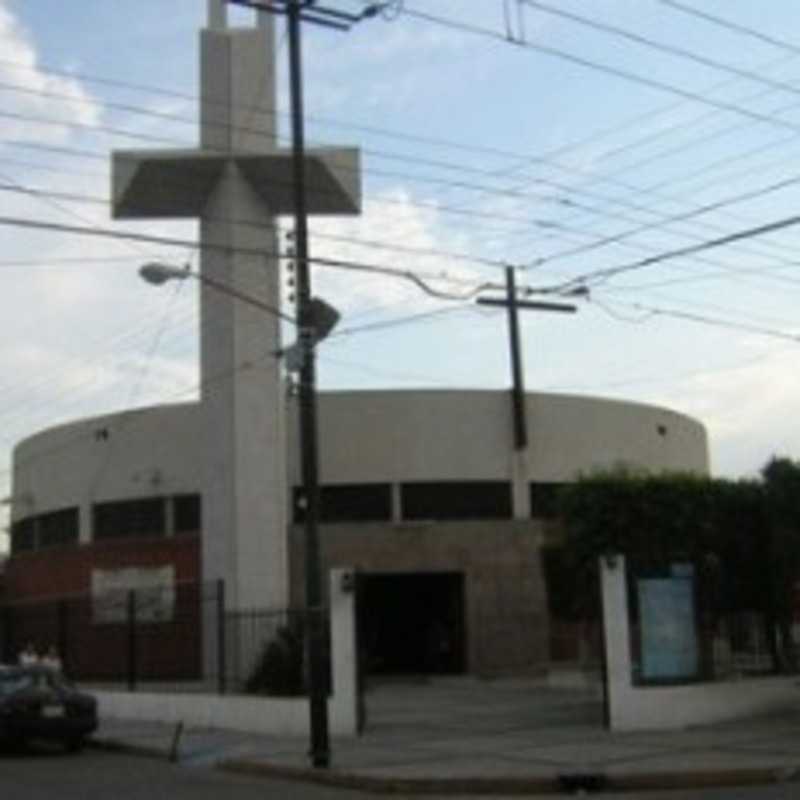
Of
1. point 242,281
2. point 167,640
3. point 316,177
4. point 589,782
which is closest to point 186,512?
point 167,640

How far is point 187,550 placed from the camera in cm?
4922

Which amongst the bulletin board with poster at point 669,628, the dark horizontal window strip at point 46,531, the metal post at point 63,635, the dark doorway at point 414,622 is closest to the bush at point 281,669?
the bulletin board with poster at point 669,628

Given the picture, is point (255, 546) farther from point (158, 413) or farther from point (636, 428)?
point (636, 428)

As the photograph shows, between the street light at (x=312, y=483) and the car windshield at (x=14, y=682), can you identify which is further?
the car windshield at (x=14, y=682)

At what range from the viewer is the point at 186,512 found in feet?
165

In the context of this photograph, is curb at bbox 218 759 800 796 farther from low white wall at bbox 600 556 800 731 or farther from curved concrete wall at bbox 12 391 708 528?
curved concrete wall at bbox 12 391 708 528

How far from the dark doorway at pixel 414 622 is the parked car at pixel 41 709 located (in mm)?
22161

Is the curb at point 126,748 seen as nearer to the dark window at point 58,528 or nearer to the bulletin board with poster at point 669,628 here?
the bulletin board with poster at point 669,628

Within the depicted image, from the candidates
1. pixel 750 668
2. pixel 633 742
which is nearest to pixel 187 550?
pixel 750 668

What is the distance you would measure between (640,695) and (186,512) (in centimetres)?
2550

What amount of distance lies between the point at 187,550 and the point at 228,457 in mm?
8404

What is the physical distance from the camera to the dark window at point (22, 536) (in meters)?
56.6

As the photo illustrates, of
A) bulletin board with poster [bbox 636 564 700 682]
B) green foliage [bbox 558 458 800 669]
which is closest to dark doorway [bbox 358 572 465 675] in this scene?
green foliage [bbox 558 458 800 669]

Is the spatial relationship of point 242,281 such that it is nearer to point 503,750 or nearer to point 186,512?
point 186,512
